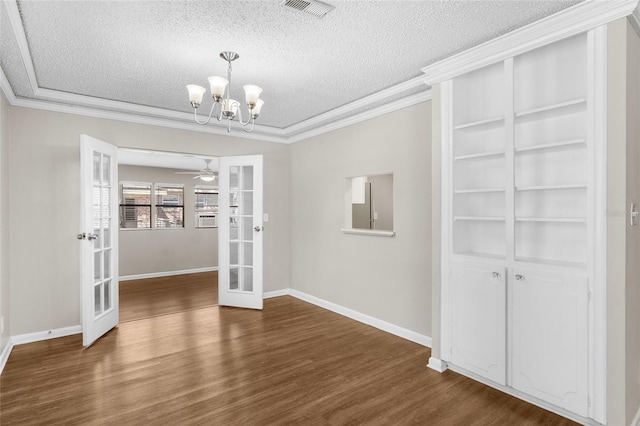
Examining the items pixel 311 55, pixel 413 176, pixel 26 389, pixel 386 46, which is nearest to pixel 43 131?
Result: pixel 26 389

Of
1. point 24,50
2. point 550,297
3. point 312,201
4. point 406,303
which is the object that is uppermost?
point 24,50

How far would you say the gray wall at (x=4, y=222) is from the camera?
3221 mm

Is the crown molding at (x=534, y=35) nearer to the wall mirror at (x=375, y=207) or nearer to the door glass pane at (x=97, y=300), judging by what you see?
the wall mirror at (x=375, y=207)

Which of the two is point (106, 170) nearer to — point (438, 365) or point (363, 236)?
point (363, 236)

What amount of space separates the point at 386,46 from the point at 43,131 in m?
3.68

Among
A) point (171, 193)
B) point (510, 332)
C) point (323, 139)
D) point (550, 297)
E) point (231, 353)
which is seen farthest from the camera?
point (171, 193)

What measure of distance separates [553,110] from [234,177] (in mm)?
3897

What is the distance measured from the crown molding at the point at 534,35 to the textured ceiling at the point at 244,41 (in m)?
0.06

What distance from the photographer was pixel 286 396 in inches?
102

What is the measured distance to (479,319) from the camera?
2.75 m

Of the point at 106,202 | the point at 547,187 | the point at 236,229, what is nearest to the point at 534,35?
the point at 547,187

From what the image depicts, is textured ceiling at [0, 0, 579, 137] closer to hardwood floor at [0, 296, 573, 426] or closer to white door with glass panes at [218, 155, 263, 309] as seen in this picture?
white door with glass panes at [218, 155, 263, 309]

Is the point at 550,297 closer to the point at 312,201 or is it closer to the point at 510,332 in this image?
the point at 510,332

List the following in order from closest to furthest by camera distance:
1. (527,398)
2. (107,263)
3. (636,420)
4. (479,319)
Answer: (636,420) < (527,398) < (479,319) < (107,263)
